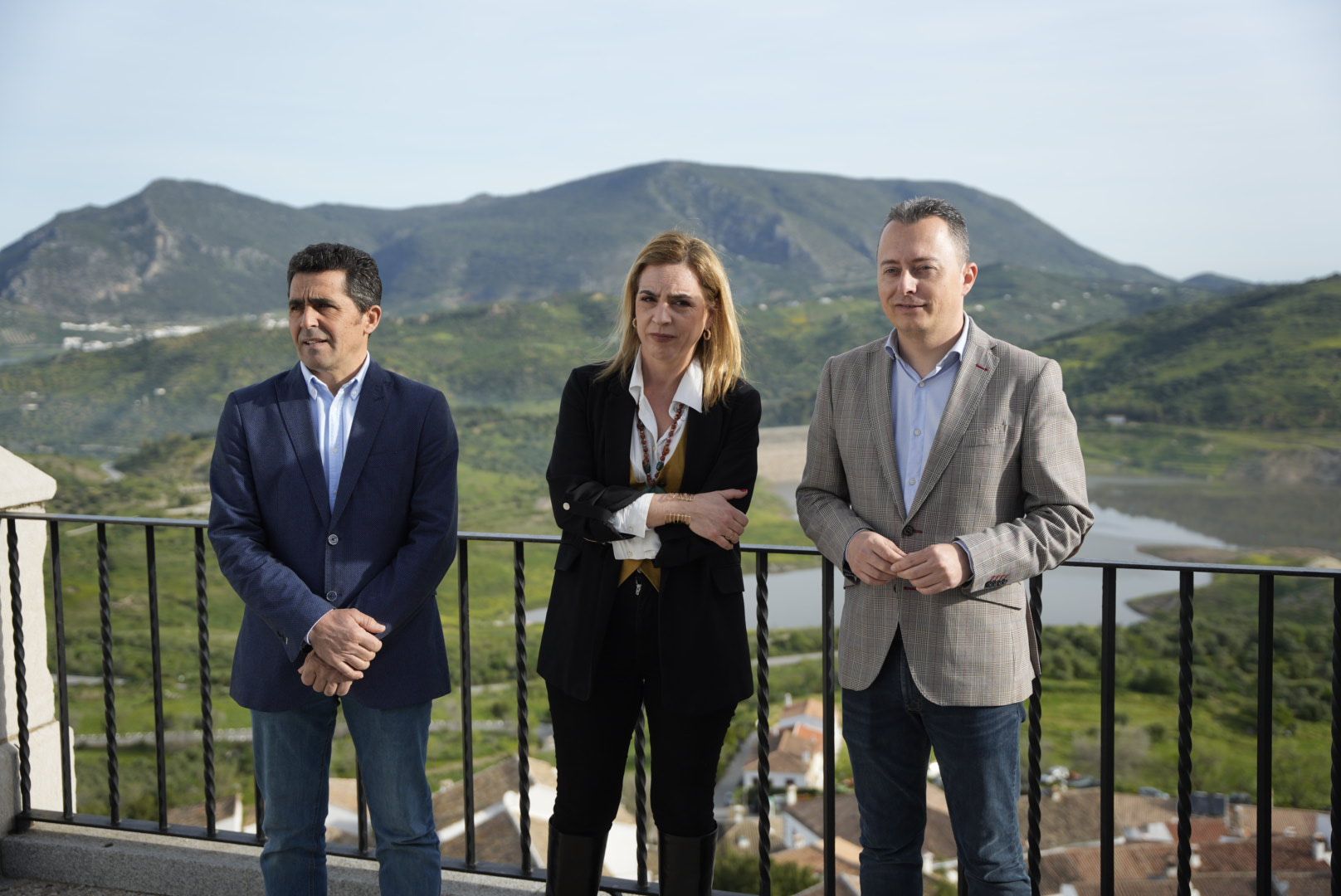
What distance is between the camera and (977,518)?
1.86 meters

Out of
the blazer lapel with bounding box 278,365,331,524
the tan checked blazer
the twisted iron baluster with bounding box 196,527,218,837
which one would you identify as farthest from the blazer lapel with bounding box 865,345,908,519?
the twisted iron baluster with bounding box 196,527,218,837

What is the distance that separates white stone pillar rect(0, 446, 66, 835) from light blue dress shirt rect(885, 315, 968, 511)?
2.49m

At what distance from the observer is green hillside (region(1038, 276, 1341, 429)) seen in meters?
56.7

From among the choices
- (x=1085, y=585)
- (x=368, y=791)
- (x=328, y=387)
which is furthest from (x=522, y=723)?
(x=1085, y=585)

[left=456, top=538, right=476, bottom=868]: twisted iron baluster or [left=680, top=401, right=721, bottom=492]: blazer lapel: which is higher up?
[left=680, top=401, right=721, bottom=492]: blazer lapel

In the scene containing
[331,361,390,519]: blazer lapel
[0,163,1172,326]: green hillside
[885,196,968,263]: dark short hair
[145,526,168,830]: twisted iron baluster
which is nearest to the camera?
[885,196,968,263]: dark short hair

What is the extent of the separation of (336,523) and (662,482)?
0.68 m

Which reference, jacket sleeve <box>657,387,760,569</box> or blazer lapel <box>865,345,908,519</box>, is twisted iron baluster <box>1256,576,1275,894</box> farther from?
jacket sleeve <box>657,387,760,569</box>

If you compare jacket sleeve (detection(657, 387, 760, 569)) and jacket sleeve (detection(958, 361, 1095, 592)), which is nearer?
jacket sleeve (detection(958, 361, 1095, 592))

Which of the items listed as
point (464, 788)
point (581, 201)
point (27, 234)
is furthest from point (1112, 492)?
point (27, 234)

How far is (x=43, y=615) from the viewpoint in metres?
3.02

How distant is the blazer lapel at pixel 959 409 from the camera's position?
1867 millimetres

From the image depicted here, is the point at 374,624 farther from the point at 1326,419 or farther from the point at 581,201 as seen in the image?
the point at 581,201

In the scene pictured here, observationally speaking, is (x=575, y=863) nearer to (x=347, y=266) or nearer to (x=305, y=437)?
(x=305, y=437)
